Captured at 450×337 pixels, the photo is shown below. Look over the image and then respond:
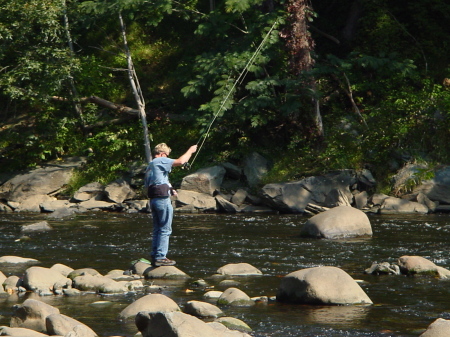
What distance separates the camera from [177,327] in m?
5.17

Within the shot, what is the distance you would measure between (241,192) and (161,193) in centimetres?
844

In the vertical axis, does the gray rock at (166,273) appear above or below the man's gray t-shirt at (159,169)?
below

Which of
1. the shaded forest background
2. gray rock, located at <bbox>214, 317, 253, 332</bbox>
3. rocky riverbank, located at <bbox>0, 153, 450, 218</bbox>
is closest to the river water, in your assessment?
gray rock, located at <bbox>214, 317, 253, 332</bbox>

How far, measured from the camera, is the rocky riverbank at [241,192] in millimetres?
15492

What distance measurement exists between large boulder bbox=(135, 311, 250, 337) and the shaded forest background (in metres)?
10.7

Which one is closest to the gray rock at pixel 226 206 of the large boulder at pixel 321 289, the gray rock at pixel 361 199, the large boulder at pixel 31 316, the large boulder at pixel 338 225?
the gray rock at pixel 361 199

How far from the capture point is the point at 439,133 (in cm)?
1725

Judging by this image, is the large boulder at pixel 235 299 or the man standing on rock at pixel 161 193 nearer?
the large boulder at pixel 235 299

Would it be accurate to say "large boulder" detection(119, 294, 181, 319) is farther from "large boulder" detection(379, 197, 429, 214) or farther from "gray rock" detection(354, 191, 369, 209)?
"gray rock" detection(354, 191, 369, 209)

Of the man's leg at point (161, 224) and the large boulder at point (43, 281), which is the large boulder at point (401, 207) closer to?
the man's leg at point (161, 224)

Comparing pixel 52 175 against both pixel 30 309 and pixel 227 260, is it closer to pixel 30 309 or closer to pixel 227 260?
pixel 227 260

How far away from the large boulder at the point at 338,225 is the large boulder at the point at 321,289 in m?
4.21

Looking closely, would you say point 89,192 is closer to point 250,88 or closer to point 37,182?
point 37,182

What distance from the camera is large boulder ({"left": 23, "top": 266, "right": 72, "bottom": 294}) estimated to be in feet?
24.8
